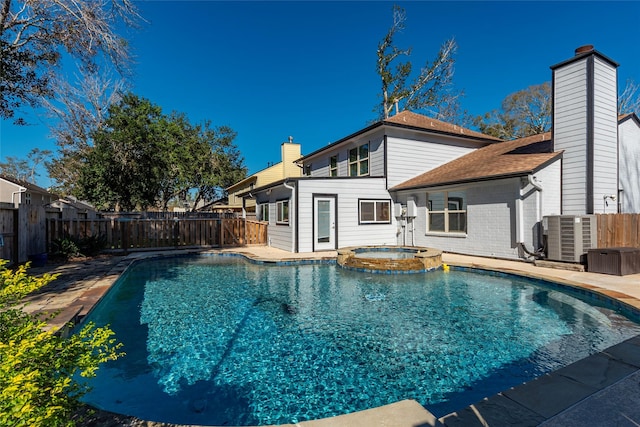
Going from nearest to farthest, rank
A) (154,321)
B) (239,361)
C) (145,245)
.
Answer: (239,361)
(154,321)
(145,245)

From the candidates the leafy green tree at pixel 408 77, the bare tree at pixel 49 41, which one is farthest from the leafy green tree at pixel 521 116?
the bare tree at pixel 49 41

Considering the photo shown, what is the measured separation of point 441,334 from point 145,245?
43.6ft

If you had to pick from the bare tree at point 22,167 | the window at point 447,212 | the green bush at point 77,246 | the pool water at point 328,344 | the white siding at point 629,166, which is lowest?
→ the pool water at point 328,344

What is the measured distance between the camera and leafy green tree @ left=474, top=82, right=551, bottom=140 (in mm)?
24170

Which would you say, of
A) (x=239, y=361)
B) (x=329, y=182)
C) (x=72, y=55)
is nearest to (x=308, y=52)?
(x=329, y=182)

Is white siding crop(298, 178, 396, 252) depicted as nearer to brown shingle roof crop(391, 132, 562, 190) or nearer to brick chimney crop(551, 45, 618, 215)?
brown shingle roof crop(391, 132, 562, 190)

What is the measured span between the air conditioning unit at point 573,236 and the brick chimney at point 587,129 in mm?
1203

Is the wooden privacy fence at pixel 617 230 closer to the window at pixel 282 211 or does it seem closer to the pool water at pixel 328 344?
the pool water at pixel 328 344

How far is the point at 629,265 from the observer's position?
24.0ft

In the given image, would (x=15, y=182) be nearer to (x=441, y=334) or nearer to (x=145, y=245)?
(x=145, y=245)

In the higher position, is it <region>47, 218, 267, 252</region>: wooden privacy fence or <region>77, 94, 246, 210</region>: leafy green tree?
<region>77, 94, 246, 210</region>: leafy green tree

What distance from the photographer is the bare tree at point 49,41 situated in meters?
6.95

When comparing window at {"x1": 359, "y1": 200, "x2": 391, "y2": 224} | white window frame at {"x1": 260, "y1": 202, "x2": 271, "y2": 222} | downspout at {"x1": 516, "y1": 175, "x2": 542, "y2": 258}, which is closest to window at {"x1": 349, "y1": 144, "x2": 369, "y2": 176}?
window at {"x1": 359, "y1": 200, "x2": 391, "y2": 224}

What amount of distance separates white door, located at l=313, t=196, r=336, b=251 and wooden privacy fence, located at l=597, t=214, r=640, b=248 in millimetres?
8271
